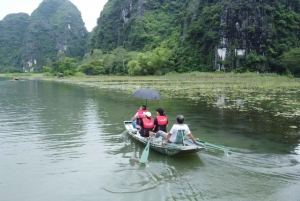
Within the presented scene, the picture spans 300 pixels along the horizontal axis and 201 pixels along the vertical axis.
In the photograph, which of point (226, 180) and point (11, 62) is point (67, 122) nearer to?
point (226, 180)

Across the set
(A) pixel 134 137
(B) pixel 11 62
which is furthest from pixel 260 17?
(B) pixel 11 62

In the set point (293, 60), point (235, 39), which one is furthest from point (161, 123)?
point (235, 39)

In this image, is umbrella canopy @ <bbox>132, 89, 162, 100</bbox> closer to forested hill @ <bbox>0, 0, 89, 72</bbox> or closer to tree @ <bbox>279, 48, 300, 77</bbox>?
tree @ <bbox>279, 48, 300, 77</bbox>

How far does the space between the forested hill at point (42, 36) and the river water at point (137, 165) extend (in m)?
122

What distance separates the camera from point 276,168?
612 cm

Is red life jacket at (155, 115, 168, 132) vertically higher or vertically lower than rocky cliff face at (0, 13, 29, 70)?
lower

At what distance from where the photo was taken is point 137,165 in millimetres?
6512

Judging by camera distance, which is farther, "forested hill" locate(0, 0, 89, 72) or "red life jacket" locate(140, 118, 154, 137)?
"forested hill" locate(0, 0, 89, 72)

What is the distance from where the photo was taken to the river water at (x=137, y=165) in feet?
16.7

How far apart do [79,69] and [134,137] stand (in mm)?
64744

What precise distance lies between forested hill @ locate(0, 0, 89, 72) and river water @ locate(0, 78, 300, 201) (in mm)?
121579

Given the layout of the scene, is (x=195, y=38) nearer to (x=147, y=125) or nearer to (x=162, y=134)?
(x=147, y=125)

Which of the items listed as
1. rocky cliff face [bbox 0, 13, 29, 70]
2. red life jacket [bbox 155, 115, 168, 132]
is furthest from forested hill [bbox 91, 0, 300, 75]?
rocky cliff face [bbox 0, 13, 29, 70]

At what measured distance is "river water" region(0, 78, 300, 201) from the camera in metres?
5.09
